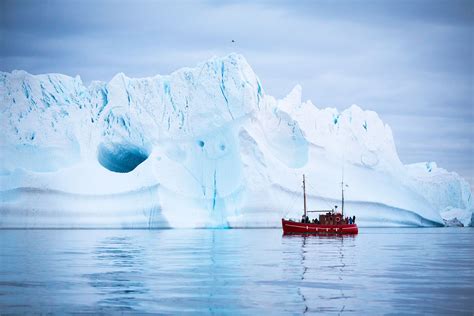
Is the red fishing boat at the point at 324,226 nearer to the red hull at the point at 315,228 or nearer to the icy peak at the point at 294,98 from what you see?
the red hull at the point at 315,228

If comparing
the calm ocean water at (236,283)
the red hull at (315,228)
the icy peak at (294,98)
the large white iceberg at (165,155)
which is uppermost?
the icy peak at (294,98)

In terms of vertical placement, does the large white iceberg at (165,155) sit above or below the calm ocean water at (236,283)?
above

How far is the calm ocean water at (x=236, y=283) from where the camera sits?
9.15 meters

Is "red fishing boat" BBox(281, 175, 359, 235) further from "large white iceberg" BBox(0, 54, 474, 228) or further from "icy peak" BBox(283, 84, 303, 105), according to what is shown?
"icy peak" BBox(283, 84, 303, 105)

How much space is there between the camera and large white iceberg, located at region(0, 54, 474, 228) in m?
34.3

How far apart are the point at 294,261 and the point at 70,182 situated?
67.2 ft

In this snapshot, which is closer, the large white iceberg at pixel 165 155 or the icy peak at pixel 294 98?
the large white iceberg at pixel 165 155

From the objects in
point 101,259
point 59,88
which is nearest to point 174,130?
point 59,88

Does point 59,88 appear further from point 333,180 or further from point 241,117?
point 333,180

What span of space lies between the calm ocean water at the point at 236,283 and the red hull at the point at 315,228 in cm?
1315

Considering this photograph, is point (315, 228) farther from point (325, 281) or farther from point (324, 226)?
point (325, 281)

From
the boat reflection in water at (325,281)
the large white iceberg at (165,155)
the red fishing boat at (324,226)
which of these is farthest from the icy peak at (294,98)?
the boat reflection in water at (325,281)

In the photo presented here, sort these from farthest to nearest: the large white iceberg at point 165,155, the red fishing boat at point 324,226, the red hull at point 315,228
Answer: the large white iceberg at point 165,155 → the red fishing boat at point 324,226 → the red hull at point 315,228

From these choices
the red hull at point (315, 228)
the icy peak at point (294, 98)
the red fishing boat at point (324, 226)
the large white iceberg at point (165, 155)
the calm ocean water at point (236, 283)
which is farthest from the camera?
the icy peak at point (294, 98)
